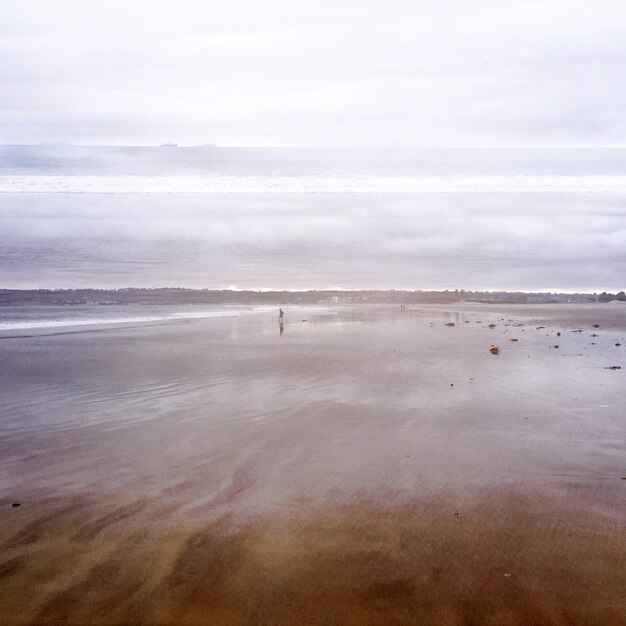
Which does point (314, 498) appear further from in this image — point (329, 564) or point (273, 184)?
point (273, 184)

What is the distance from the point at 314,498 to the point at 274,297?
2871cm

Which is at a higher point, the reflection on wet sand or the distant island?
the distant island

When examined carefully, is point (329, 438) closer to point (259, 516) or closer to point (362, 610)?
point (259, 516)

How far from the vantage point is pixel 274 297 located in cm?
3225

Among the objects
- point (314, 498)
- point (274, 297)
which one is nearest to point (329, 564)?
point (314, 498)

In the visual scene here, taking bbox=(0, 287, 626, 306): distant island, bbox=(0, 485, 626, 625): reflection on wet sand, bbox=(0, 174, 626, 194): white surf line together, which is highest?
bbox=(0, 174, 626, 194): white surf line

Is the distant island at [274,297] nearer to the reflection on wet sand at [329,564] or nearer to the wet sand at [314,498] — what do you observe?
the wet sand at [314,498]

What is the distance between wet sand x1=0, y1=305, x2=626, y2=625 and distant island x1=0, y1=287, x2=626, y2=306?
21.6 meters

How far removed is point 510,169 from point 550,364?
2882 centimetres

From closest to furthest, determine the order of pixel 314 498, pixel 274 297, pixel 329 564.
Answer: pixel 329 564
pixel 314 498
pixel 274 297

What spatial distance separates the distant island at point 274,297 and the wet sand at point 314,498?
2159cm

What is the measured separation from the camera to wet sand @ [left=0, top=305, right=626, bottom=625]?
2645 millimetres

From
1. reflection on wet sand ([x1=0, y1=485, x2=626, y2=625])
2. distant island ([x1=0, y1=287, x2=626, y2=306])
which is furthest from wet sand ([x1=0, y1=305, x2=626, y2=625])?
distant island ([x1=0, y1=287, x2=626, y2=306])

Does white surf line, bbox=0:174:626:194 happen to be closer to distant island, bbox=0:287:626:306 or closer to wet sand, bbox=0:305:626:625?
distant island, bbox=0:287:626:306
